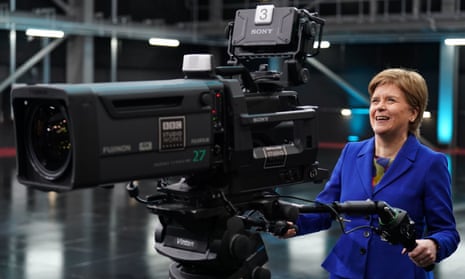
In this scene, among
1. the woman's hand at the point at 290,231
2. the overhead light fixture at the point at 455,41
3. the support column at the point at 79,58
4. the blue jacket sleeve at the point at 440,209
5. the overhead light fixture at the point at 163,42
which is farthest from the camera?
the overhead light fixture at the point at 163,42

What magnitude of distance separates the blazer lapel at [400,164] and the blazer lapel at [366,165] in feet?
0.12

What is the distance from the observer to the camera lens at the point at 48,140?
2213 mm

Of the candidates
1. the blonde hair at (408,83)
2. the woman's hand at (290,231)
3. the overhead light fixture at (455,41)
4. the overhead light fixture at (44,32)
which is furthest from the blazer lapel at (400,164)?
the overhead light fixture at (455,41)

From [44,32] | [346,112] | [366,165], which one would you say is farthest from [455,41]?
[366,165]

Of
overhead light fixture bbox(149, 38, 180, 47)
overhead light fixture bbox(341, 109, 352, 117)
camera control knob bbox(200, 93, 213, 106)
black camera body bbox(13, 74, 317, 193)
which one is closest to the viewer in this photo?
black camera body bbox(13, 74, 317, 193)

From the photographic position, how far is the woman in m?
2.97

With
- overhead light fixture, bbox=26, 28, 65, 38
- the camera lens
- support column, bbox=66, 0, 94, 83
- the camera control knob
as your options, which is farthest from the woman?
support column, bbox=66, 0, 94, 83

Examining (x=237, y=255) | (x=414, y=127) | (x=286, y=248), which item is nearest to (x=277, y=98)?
(x=237, y=255)

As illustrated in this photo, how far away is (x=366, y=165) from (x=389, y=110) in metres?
0.26

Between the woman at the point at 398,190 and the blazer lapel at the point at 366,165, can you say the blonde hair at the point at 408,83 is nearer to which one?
the woman at the point at 398,190

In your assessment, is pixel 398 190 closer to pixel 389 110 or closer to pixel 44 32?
pixel 389 110

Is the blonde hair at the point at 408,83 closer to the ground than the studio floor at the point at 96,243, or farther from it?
farther from it

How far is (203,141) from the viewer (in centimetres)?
238

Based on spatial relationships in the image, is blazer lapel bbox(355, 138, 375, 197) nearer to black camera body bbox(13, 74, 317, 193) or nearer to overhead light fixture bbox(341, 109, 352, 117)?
black camera body bbox(13, 74, 317, 193)
